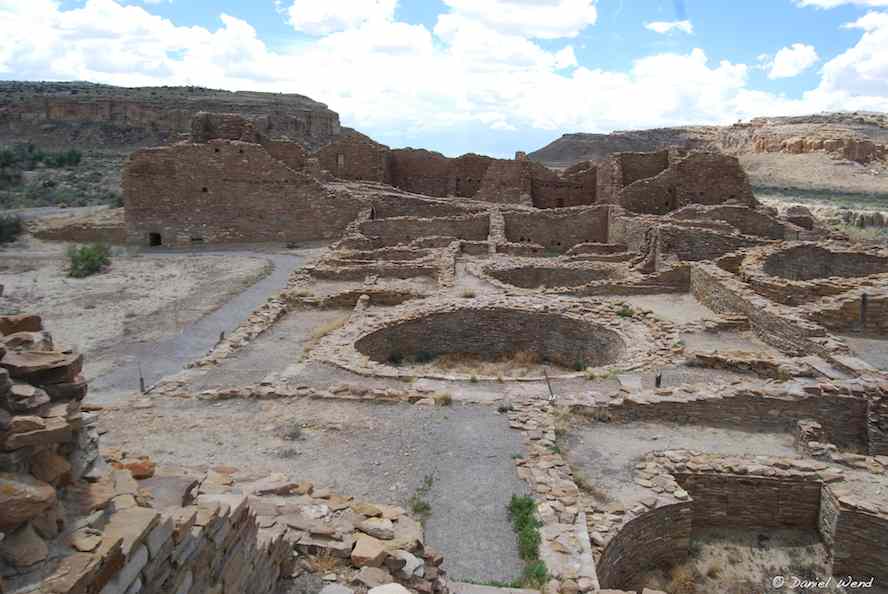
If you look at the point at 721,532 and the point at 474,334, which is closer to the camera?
the point at 721,532

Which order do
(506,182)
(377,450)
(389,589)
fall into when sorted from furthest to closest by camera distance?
(506,182)
(377,450)
(389,589)

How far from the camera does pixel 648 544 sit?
6.41 metres

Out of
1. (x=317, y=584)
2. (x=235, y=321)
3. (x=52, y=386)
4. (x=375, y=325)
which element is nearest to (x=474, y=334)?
(x=375, y=325)

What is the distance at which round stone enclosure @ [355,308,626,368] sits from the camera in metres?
12.0

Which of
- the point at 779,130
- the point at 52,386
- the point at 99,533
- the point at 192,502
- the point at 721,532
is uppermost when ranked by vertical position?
the point at 779,130

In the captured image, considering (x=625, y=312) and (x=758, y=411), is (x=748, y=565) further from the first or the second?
(x=625, y=312)

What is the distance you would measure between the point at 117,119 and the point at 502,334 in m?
64.3

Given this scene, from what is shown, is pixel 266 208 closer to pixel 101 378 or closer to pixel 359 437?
pixel 101 378

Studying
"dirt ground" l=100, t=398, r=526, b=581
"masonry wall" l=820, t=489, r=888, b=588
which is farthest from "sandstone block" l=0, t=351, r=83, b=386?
"masonry wall" l=820, t=489, r=888, b=588

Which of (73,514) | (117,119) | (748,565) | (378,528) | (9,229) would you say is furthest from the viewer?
(117,119)

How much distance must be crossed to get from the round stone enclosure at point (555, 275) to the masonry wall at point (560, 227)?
493 cm

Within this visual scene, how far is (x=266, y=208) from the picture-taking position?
2330 cm

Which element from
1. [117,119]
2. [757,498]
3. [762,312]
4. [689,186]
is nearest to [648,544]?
[757,498]

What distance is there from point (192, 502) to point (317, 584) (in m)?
1.00
